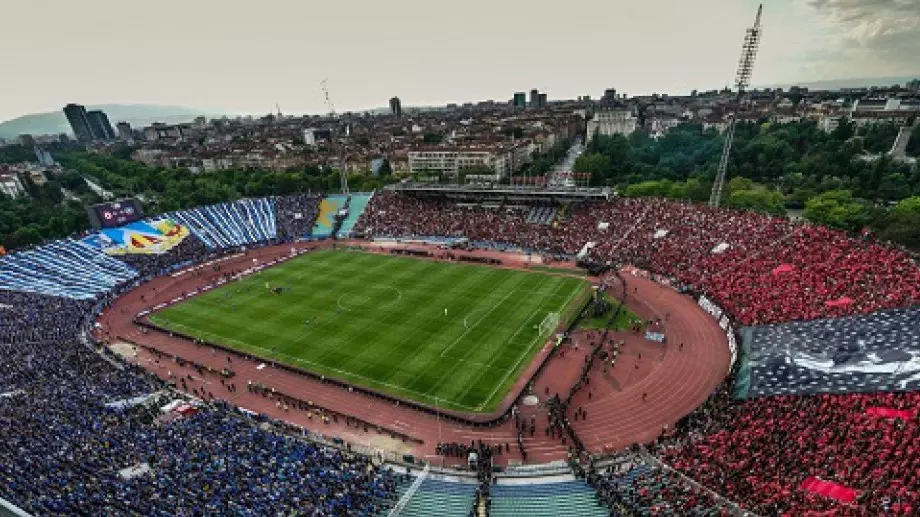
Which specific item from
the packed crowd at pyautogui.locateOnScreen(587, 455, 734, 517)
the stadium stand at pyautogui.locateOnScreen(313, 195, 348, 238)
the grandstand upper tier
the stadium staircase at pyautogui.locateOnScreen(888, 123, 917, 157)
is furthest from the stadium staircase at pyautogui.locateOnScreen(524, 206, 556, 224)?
the stadium staircase at pyautogui.locateOnScreen(888, 123, 917, 157)

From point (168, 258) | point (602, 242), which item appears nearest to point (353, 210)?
point (168, 258)

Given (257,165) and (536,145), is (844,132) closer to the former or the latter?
(536,145)

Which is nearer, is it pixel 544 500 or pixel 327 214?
pixel 544 500

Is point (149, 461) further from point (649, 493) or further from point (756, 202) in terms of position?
point (756, 202)

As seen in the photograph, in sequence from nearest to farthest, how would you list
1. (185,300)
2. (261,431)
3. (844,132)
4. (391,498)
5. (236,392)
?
(391,498)
(261,431)
(236,392)
(185,300)
(844,132)

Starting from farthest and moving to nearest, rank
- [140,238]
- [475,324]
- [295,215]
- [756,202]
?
1. [295,215]
2. [756,202]
3. [140,238]
4. [475,324]

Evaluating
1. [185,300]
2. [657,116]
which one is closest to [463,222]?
[185,300]
